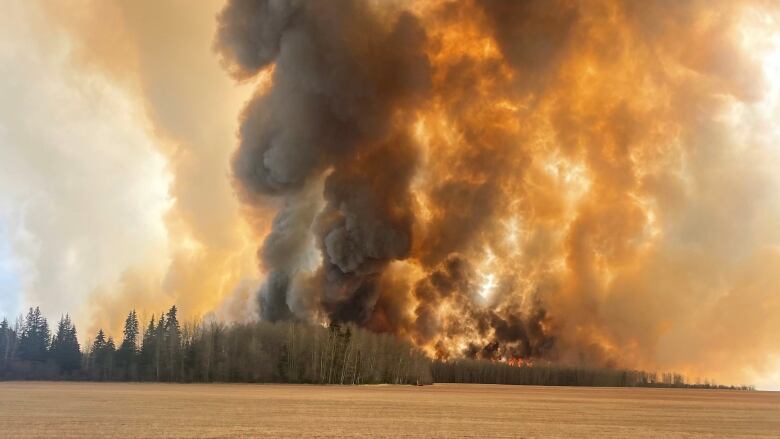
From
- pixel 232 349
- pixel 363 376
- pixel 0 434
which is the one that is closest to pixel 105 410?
pixel 0 434

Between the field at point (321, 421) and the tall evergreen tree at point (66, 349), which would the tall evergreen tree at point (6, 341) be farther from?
the field at point (321, 421)

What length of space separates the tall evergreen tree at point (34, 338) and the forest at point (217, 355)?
0.11 metres

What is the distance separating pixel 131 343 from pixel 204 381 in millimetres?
16698

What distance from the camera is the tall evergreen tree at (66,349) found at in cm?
8588

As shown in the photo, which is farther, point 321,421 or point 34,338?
point 34,338

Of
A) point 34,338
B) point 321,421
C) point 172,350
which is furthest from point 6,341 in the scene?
point 321,421

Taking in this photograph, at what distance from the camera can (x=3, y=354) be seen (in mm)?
85750

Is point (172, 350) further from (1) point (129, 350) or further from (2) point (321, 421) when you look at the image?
(2) point (321, 421)

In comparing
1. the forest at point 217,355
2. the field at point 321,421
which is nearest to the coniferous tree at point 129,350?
the forest at point 217,355

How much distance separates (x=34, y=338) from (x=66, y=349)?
444 centimetres

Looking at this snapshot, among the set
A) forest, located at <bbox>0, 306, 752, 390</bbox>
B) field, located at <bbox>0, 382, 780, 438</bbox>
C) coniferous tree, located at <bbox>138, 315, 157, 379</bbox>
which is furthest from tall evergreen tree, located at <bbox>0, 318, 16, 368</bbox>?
field, located at <bbox>0, 382, 780, 438</bbox>

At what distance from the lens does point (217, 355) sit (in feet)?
260

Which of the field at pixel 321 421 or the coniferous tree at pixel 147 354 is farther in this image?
the coniferous tree at pixel 147 354

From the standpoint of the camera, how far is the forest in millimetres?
78562
